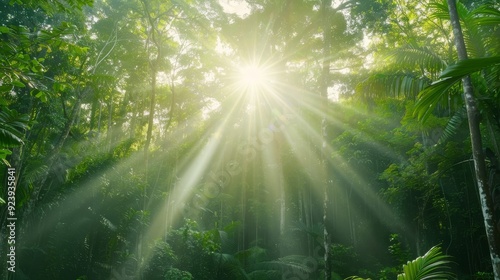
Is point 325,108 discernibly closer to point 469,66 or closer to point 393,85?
point 393,85

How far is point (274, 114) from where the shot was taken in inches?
520

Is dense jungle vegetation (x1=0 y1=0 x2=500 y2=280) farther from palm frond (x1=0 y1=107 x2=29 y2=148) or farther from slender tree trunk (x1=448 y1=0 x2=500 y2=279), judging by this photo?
palm frond (x1=0 y1=107 x2=29 y2=148)

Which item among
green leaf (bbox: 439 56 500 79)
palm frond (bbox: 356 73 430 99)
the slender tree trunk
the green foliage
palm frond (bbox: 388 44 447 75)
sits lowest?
the green foliage

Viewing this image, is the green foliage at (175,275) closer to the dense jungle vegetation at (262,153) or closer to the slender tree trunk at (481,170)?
the dense jungle vegetation at (262,153)

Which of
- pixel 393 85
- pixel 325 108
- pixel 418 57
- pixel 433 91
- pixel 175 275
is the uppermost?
pixel 418 57

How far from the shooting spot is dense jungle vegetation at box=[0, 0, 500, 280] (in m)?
7.00

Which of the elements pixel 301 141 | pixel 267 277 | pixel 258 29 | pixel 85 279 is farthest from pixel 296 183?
pixel 85 279

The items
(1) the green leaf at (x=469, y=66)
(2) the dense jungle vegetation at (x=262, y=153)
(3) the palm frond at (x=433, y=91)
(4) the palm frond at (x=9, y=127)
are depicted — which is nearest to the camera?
(4) the palm frond at (x=9, y=127)

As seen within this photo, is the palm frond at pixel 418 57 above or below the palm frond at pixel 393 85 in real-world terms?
→ above

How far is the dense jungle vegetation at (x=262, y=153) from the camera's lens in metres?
7.00

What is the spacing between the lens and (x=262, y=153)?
44.8 ft

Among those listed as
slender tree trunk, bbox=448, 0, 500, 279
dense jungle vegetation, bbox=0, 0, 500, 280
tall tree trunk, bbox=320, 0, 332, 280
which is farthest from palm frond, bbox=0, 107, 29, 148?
tall tree trunk, bbox=320, 0, 332, 280

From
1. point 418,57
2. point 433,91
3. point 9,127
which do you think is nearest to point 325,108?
point 418,57

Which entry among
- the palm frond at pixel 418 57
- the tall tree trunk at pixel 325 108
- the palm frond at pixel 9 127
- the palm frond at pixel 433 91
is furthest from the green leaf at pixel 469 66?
the tall tree trunk at pixel 325 108
